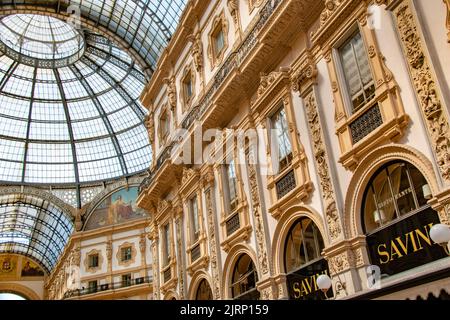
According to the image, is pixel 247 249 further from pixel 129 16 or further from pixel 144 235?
pixel 144 235

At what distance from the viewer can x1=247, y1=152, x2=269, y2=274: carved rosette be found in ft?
47.9

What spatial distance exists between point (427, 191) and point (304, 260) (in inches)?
182

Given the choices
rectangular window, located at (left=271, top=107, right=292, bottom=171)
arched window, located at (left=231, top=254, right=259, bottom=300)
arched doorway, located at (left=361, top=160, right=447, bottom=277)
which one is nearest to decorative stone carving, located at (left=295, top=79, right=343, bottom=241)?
arched doorway, located at (left=361, top=160, right=447, bottom=277)

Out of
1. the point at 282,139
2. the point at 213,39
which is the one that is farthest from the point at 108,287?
the point at 282,139

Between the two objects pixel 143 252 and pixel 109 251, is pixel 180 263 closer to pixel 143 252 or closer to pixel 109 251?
pixel 143 252

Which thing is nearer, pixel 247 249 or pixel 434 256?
pixel 434 256

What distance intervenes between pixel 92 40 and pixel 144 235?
17181 mm

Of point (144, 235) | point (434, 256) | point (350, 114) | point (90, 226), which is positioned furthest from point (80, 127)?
point (434, 256)

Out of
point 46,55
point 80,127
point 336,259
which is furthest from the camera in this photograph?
point 80,127

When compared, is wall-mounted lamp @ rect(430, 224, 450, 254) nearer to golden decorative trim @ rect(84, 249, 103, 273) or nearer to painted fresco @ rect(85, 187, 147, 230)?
golden decorative trim @ rect(84, 249, 103, 273)

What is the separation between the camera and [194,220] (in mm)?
20688

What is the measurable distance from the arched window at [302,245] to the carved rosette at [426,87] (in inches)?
176

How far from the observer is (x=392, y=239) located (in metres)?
10.1

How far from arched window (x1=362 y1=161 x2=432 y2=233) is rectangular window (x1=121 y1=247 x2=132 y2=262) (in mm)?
32818
